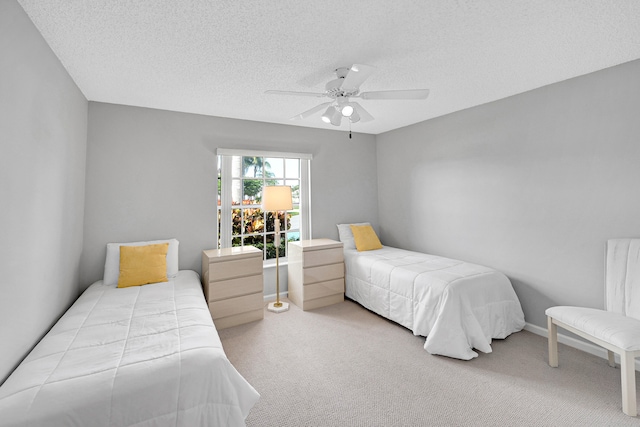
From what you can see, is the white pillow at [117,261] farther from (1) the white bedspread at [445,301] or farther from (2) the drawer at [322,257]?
(1) the white bedspread at [445,301]

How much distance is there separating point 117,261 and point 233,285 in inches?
46.5

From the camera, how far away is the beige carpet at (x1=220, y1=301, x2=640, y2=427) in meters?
1.73

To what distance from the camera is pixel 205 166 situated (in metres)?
3.41

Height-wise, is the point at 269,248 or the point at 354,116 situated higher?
the point at 354,116

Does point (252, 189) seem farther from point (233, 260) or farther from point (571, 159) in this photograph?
point (571, 159)

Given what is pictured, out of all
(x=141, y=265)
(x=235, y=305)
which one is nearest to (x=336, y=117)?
(x=235, y=305)

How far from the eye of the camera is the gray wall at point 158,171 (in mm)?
2889

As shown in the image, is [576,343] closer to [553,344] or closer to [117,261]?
[553,344]

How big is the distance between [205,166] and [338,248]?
80.3 inches

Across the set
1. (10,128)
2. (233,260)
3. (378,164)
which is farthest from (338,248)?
(10,128)

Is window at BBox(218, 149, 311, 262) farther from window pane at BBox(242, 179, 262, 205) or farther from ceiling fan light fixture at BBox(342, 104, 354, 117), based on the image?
ceiling fan light fixture at BBox(342, 104, 354, 117)

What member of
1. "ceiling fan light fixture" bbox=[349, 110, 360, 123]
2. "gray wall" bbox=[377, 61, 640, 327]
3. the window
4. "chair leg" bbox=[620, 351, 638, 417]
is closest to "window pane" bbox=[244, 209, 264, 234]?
the window

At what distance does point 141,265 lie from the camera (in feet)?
8.91

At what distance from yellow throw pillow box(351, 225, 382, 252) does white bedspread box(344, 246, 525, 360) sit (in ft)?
1.78
